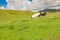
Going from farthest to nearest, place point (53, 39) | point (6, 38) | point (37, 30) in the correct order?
point (37, 30) → point (6, 38) → point (53, 39)

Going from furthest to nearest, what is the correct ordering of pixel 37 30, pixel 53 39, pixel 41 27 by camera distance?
1. pixel 41 27
2. pixel 37 30
3. pixel 53 39

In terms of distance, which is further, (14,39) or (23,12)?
(23,12)

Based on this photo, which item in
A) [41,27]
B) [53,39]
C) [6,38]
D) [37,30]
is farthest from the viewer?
[41,27]

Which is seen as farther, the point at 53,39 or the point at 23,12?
the point at 23,12

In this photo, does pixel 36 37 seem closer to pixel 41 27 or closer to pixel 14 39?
pixel 14 39

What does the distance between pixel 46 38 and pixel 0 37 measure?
3.05 m

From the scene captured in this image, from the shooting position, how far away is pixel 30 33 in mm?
11555

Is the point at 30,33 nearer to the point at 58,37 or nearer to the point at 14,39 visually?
the point at 14,39

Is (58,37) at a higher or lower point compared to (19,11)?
higher

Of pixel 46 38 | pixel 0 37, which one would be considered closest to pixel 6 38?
pixel 0 37

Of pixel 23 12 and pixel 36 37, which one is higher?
pixel 36 37

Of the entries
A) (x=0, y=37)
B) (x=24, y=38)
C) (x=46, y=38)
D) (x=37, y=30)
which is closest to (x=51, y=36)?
(x=46, y=38)

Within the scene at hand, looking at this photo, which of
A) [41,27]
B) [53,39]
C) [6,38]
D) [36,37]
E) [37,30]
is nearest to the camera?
[53,39]

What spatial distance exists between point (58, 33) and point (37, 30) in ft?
6.03
